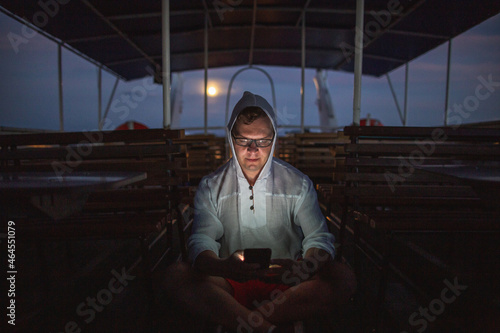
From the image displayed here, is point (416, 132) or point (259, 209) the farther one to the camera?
point (416, 132)

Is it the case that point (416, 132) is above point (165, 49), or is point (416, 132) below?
below

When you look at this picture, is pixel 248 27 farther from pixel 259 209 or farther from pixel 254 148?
pixel 259 209

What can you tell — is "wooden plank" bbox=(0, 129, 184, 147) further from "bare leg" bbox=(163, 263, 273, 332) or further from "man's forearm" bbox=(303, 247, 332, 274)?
"man's forearm" bbox=(303, 247, 332, 274)

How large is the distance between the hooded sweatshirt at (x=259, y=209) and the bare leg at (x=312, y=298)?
315 mm

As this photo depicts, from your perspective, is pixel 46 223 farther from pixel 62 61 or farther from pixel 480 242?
pixel 62 61

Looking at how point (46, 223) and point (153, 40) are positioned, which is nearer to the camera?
point (46, 223)

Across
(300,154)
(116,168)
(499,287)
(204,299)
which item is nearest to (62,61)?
(116,168)

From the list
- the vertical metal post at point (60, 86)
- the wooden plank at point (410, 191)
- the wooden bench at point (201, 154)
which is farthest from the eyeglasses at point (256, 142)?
the vertical metal post at point (60, 86)

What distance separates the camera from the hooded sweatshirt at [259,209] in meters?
1.73

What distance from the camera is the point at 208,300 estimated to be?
1.36 m

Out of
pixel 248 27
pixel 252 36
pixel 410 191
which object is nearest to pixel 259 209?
pixel 410 191

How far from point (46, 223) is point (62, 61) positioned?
5.65m

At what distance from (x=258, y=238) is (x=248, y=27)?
6709mm

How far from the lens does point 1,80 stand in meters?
4.50
